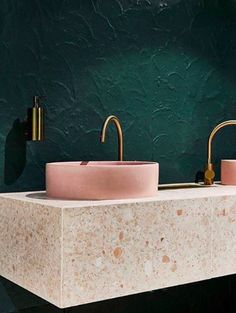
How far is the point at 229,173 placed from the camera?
2.47 m

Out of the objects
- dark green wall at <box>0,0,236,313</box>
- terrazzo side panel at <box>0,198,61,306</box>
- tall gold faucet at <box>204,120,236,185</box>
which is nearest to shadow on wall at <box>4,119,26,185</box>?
dark green wall at <box>0,0,236,313</box>

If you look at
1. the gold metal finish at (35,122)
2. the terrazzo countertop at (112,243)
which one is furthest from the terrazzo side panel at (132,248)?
the gold metal finish at (35,122)

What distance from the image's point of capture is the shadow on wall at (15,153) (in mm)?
2033

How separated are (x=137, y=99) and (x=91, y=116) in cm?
27

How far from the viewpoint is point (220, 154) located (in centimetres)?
282

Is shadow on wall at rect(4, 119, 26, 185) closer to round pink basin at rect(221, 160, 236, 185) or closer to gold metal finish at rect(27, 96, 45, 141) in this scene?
gold metal finish at rect(27, 96, 45, 141)

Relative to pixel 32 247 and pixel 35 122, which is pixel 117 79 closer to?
pixel 35 122

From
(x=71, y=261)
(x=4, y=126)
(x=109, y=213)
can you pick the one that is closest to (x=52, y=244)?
(x=71, y=261)

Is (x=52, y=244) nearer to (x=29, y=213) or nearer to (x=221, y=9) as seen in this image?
(x=29, y=213)

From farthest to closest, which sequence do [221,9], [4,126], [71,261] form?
[221,9] → [4,126] → [71,261]

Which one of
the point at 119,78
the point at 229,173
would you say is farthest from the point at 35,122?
the point at 229,173

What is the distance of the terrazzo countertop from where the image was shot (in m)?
1.61

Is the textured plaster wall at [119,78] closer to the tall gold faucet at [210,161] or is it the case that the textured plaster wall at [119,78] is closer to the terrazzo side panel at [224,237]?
the tall gold faucet at [210,161]

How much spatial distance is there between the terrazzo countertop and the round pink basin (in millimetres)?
430
